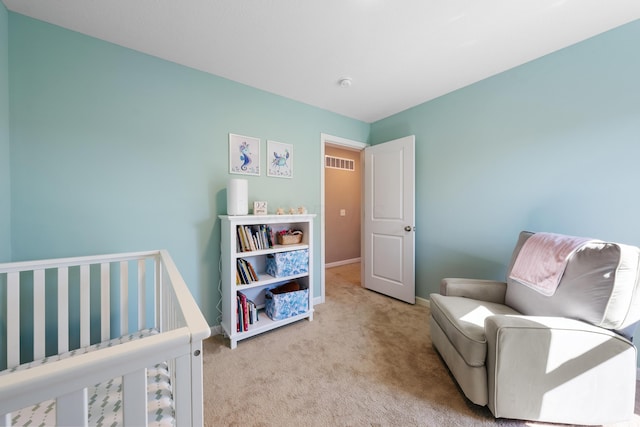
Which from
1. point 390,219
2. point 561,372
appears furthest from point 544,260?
point 390,219

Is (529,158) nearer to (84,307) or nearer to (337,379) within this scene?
(337,379)

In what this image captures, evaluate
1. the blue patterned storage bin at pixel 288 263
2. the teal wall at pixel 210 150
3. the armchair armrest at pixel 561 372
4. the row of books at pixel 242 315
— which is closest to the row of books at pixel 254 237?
the blue patterned storage bin at pixel 288 263

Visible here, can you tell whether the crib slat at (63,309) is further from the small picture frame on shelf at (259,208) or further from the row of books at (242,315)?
the small picture frame on shelf at (259,208)

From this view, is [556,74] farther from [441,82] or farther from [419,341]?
[419,341]

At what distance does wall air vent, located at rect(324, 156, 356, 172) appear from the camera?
4359 millimetres

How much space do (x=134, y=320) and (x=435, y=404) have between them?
2.15 metres

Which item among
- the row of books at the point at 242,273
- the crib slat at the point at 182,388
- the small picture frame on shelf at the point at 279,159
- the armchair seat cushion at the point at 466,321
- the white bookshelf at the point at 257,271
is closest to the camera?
the crib slat at the point at 182,388

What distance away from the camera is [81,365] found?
0.49m

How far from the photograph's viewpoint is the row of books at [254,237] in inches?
80.1

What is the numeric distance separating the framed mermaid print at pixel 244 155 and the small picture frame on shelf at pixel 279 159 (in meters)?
0.13

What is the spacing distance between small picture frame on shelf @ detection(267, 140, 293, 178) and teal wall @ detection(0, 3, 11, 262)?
168 cm

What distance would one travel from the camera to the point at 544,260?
150 centimetres

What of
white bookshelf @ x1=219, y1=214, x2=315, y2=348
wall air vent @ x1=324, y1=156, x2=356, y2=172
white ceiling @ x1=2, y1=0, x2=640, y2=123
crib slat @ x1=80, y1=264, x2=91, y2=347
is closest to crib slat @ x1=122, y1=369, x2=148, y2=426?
crib slat @ x1=80, y1=264, x2=91, y2=347

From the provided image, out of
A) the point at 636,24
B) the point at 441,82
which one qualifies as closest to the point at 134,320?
the point at 441,82
